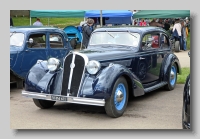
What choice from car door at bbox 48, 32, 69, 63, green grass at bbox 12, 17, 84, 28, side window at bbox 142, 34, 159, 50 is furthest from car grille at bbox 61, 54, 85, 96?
car door at bbox 48, 32, 69, 63

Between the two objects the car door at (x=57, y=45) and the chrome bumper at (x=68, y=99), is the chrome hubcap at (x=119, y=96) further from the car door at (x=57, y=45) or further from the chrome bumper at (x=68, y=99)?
the car door at (x=57, y=45)

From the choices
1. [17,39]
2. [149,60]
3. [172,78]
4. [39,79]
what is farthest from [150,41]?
[17,39]

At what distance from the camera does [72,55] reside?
5992 mm

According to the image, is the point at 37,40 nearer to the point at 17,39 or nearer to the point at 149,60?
the point at 17,39

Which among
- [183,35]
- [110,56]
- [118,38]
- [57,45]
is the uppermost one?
[183,35]

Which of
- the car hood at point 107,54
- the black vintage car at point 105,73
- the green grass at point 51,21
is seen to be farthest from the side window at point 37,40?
the car hood at point 107,54

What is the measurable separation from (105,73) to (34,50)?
358cm

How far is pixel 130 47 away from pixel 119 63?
71cm

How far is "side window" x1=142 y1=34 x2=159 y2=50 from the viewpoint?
24.2 feet

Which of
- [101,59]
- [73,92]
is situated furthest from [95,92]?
[101,59]

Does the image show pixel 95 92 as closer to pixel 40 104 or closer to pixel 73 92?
pixel 73 92

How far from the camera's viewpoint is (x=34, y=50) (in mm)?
8766

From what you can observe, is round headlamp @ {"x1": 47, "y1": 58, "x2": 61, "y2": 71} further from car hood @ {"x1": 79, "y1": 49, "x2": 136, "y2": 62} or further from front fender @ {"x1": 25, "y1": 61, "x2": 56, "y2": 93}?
car hood @ {"x1": 79, "y1": 49, "x2": 136, "y2": 62}

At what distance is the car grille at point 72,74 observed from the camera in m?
5.86
